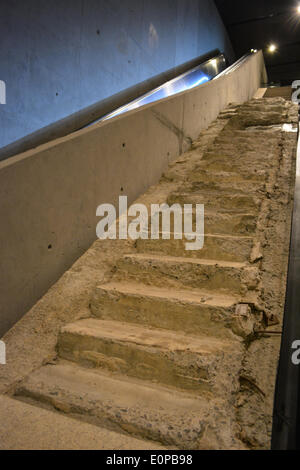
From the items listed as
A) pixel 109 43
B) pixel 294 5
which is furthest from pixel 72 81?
pixel 294 5

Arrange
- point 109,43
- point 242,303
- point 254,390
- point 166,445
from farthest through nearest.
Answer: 1. point 109,43
2. point 242,303
3. point 254,390
4. point 166,445

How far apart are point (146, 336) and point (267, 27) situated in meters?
12.9

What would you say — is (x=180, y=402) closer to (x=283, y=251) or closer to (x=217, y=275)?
(x=217, y=275)

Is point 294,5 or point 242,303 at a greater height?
point 294,5

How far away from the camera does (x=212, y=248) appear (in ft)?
6.10

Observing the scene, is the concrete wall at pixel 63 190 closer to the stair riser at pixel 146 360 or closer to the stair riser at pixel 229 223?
the stair riser at pixel 146 360

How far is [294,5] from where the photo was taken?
9594 mm

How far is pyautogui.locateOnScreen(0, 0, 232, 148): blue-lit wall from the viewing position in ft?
8.84

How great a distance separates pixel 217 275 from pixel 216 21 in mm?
10957

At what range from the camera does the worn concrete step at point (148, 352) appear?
3.88 feet

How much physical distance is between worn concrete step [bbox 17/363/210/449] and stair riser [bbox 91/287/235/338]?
31 cm

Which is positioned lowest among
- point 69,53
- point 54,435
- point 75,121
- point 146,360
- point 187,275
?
Answer: point 54,435

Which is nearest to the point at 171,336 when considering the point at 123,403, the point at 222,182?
the point at 123,403

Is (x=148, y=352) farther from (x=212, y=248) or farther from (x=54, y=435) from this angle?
(x=212, y=248)
